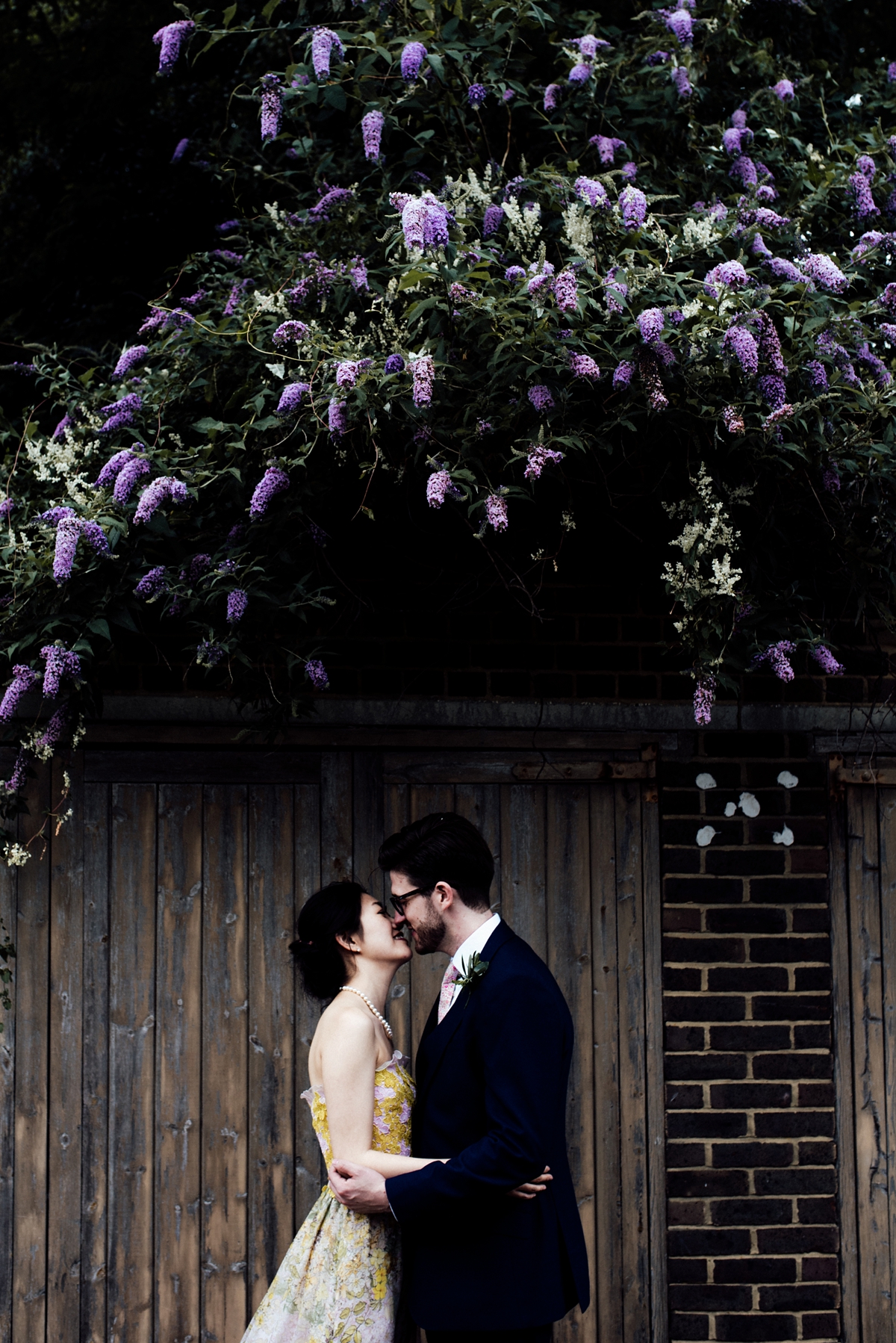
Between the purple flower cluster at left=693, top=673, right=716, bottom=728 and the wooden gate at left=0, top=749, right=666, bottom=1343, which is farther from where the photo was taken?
the wooden gate at left=0, top=749, right=666, bottom=1343

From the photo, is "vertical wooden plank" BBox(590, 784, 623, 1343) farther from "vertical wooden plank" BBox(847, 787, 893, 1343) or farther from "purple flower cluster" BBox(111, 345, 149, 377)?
"purple flower cluster" BBox(111, 345, 149, 377)

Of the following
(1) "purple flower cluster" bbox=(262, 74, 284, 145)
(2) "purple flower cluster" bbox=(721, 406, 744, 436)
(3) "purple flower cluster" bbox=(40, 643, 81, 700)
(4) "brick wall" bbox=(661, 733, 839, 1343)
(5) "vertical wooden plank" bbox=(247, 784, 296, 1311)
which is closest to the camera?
(2) "purple flower cluster" bbox=(721, 406, 744, 436)

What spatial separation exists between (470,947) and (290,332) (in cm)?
171

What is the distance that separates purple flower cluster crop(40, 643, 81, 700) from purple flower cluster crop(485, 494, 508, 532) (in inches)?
45.7

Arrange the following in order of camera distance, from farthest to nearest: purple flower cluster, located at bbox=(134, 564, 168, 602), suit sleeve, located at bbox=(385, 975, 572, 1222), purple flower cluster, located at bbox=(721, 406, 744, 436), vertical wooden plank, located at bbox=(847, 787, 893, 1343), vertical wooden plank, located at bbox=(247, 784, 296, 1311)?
vertical wooden plank, located at bbox=(847, 787, 893, 1343), vertical wooden plank, located at bbox=(247, 784, 296, 1311), purple flower cluster, located at bbox=(134, 564, 168, 602), purple flower cluster, located at bbox=(721, 406, 744, 436), suit sleeve, located at bbox=(385, 975, 572, 1222)

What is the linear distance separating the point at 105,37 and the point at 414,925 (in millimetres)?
4210

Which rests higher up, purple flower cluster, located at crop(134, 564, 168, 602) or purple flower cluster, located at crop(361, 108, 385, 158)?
purple flower cluster, located at crop(361, 108, 385, 158)

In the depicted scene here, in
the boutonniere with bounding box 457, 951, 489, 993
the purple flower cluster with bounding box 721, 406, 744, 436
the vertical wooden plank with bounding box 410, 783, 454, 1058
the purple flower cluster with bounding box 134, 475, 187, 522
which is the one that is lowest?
the vertical wooden plank with bounding box 410, 783, 454, 1058

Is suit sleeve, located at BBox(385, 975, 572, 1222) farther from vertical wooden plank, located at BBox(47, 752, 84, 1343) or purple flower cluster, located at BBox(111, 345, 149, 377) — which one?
purple flower cluster, located at BBox(111, 345, 149, 377)

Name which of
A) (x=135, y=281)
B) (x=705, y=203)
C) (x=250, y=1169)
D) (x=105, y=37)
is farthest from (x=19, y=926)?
(x=105, y=37)

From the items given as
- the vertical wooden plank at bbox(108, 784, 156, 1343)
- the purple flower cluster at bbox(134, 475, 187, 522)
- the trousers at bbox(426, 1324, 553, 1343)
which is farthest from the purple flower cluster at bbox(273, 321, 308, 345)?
the trousers at bbox(426, 1324, 553, 1343)

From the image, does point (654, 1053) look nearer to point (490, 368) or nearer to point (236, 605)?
point (236, 605)

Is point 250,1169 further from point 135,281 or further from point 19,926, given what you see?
point 135,281

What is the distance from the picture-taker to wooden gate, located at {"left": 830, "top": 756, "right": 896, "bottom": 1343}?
3.82 metres
